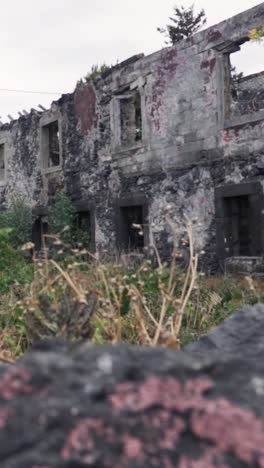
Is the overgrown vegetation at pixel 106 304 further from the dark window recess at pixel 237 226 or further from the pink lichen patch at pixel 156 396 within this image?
the pink lichen patch at pixel 156 396

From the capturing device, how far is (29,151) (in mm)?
16422

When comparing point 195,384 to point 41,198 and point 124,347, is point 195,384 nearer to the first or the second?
point 124,347

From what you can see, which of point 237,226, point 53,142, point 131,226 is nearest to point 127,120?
point 131,226

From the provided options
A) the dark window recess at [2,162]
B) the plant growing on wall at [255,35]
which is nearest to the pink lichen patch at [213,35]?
the plant growing on wall at [255,35]

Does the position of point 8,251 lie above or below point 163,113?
below

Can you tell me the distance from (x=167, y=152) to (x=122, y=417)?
35.8 feet

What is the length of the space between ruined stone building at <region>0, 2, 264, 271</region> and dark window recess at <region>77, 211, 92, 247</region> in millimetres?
33

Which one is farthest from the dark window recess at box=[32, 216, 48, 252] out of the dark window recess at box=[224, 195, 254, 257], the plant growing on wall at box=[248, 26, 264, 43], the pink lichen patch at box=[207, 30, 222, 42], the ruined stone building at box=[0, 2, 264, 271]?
the plant growing on wall at box=[248, 26, 264, 43]

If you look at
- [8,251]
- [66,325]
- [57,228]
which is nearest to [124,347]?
[66,325]

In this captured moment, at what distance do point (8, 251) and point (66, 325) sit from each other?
23.3ft

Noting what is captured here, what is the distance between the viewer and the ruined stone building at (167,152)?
1037 cm

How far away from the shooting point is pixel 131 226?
1298 cm

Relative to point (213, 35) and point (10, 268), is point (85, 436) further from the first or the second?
point (213, 35)

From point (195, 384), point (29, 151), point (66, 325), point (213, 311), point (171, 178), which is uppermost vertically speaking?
point (29, 151)
